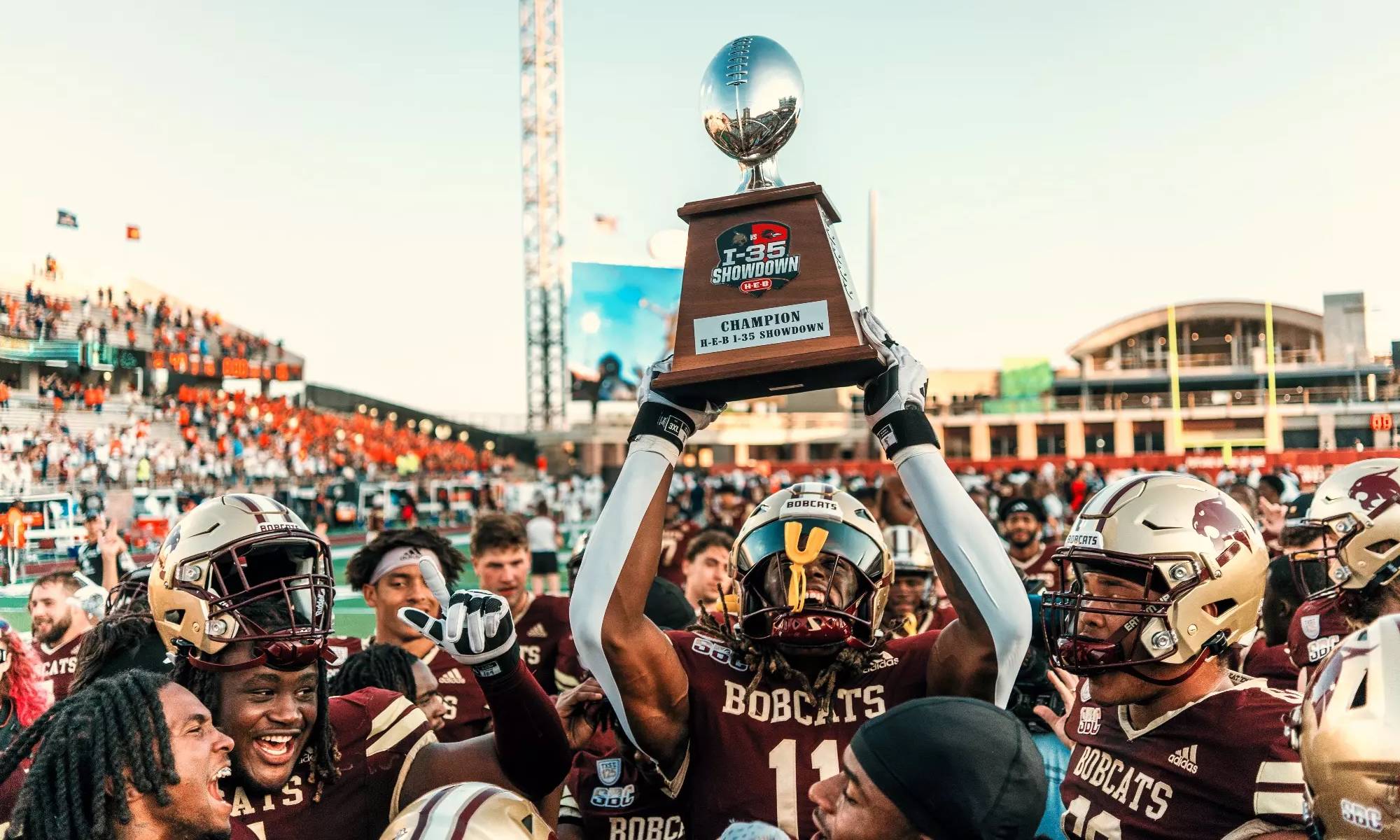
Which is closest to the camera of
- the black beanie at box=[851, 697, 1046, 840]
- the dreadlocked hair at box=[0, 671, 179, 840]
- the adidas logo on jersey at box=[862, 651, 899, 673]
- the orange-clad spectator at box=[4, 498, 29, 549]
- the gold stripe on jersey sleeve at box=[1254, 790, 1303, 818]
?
the black beanie at box=[851, 697, 1046, 840]

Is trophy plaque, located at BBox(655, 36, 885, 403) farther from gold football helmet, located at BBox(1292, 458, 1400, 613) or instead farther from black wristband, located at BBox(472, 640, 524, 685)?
gold football helmet, located at BBox(1292, 458, 1400, 613)

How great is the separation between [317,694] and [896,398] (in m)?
1.78

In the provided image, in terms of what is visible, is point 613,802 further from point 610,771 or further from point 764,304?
point 764,304

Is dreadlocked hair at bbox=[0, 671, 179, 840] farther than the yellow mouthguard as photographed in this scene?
No

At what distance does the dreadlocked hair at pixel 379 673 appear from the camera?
3867 millimetres

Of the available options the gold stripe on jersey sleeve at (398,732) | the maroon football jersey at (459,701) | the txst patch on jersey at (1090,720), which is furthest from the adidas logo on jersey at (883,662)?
the maroon football jersey at (459,701)

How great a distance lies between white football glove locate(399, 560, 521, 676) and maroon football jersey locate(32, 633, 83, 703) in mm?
3020

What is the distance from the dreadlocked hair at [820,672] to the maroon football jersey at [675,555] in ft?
16.1

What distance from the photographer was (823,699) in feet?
9.66

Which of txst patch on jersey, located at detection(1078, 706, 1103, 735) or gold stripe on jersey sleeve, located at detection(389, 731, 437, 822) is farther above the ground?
txst patch on jersey, located at detection(1078, 706, 1103, 735)

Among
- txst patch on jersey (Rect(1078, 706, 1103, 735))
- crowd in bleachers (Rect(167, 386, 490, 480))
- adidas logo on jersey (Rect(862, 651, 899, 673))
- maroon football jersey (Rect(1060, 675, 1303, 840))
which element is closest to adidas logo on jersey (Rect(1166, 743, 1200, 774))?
maroon football jersey (Rect(1060, 675, 1303, 840))

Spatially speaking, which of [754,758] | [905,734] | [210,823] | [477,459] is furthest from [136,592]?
[477,459]

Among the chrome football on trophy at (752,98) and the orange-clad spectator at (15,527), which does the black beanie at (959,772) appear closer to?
the chrome football on trophy at (752,98)

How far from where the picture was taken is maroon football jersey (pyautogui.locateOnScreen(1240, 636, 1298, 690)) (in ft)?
13.3
